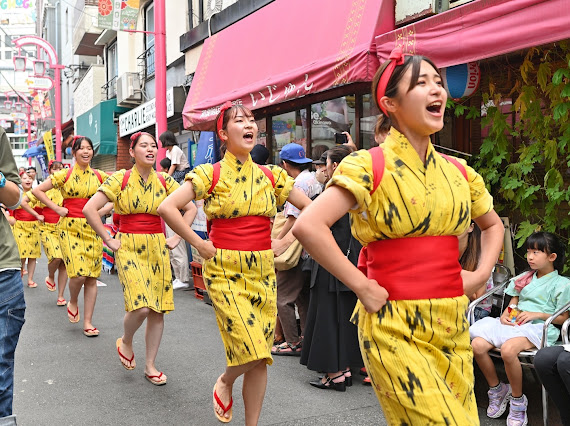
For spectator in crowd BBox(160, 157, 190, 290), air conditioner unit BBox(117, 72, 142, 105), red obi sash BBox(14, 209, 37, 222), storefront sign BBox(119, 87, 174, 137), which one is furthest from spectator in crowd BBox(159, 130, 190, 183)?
air conditioner unit BBox(117, 72, 142, 105)

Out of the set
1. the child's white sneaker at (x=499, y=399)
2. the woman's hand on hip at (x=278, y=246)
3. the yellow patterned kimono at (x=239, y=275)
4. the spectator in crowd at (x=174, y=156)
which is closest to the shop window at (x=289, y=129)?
the spectator in crowd at (x=174, y=156)

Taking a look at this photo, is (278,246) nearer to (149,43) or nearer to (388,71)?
(388,71)

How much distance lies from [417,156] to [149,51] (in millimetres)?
16596

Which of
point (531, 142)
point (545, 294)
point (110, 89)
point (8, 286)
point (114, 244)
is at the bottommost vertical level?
point (545, 294)

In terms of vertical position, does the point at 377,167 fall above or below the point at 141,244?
above

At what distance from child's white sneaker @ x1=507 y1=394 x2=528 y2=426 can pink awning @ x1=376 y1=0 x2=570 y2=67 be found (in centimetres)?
244

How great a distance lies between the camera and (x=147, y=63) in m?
18.0

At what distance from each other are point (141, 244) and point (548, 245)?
3112 mm

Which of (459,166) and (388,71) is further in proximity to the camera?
(459,166)

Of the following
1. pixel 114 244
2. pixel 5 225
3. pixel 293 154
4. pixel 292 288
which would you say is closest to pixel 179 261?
pixel 292 288

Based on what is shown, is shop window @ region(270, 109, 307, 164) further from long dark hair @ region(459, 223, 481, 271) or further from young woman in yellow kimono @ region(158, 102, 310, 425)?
young woman in yellow kimono @ region(158, 102, 310, 425)

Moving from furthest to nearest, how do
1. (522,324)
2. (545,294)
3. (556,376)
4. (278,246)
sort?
(545,294) → (522,324) → (278,246) → (556,376)

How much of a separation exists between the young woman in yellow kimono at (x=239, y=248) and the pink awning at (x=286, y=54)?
10.0 feet

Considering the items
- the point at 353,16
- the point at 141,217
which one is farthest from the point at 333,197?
the point at 353,16
